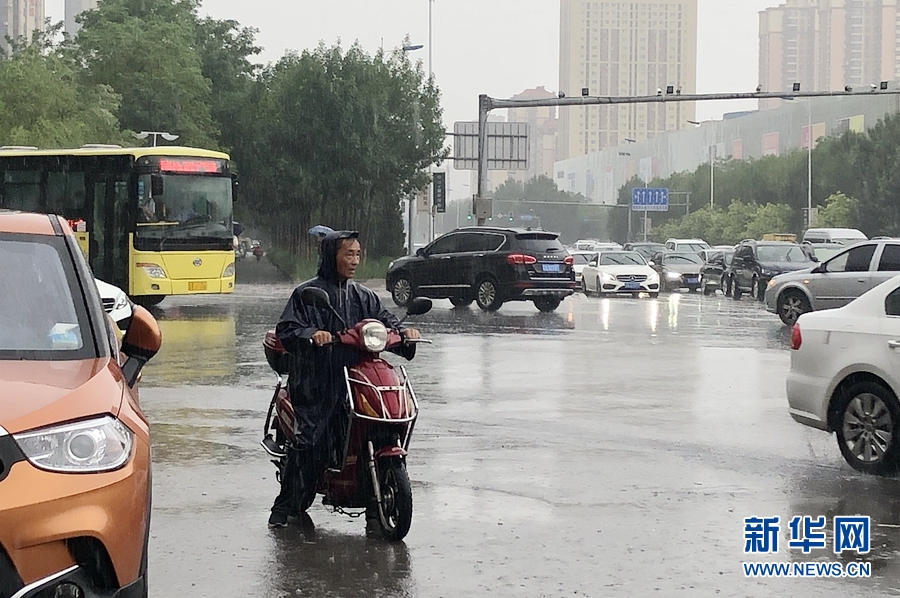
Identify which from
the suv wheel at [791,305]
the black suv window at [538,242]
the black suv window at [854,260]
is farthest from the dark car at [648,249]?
the black suv window at [854,260]

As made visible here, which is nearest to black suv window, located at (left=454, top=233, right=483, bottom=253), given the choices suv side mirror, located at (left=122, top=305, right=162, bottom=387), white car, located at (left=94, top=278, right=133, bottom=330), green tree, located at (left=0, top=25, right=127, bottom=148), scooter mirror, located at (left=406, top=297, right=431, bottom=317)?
white car, located at (left=94, top=278, right=133, bottom=330)

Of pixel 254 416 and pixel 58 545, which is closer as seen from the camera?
pixel 58 545

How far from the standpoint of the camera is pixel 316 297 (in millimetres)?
7621

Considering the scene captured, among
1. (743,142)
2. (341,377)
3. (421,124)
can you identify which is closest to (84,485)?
(341,377)

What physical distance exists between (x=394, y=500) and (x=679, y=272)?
42.1 meters

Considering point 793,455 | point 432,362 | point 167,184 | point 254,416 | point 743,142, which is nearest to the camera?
point 793,455

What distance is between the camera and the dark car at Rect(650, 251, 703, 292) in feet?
160

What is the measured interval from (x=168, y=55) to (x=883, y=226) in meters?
40.8

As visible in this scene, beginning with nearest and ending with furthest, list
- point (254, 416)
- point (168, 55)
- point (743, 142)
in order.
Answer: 1. point (254, 416)
2. point (168, 55)
3. point (743, 142)

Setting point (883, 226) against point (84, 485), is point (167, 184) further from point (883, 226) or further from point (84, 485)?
point (883, 226)

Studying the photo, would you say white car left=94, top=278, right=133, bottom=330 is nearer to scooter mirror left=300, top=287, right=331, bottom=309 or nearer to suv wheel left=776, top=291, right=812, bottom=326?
scooter mirror left=300, top=287, right=331, bottom=309

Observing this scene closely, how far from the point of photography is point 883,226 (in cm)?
8362

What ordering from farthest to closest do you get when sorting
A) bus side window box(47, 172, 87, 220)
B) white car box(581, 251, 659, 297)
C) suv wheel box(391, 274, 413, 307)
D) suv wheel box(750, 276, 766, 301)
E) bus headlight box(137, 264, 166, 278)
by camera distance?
white car box(581, 251, 659, 297) < suv wheel box(750, 276, 766, 301) < suv wheel box(391, 274, 413, 307) < bus side window box(47, 172, 87, 220) < bus headlight box(137, 264, 166, 278)

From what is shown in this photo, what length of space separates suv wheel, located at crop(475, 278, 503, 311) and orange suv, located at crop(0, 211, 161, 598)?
82.3 feet
